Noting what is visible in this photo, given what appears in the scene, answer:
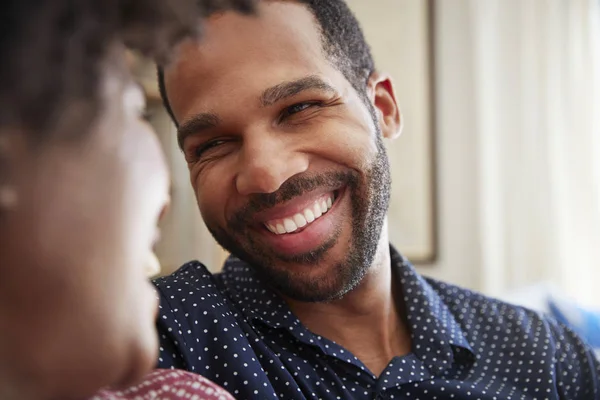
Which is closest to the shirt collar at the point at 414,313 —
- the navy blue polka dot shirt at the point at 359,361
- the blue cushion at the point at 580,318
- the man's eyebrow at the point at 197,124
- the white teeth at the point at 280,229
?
the navy blue polka dot shirt at the point at 359,361

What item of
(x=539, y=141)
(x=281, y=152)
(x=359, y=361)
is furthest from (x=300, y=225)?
(x=539, y=141)

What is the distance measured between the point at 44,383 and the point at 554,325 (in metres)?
0.99

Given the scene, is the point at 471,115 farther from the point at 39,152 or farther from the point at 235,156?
the point at 39,152

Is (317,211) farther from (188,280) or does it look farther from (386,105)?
(386,105)

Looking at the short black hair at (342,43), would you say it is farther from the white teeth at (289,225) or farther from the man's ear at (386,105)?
the white teeth at (289,225)

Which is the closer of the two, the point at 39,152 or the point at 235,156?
the point at 39,152

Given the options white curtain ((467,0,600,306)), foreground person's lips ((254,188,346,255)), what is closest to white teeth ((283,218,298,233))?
foreground person's lips ((254,188,346,255))

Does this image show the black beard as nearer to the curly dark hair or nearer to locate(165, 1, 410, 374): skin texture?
locate(165, 1, 410, 374): skin texture

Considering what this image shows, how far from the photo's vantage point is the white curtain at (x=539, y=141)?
2.32 metres

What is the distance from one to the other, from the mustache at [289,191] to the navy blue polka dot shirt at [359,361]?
0.36 feet

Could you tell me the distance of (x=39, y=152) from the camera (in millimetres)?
330

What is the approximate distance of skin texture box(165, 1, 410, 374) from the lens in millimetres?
827

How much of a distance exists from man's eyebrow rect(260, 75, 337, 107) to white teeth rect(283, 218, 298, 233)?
160 mm

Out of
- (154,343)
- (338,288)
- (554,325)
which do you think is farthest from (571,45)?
(154,343)
